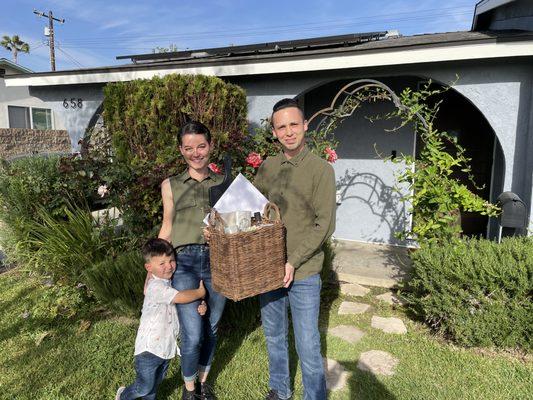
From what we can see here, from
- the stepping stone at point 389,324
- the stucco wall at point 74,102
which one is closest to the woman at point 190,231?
the stepping stone at point 389,324

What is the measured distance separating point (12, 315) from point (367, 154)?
560 cm

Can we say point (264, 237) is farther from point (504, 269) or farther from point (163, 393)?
point (504, 269)

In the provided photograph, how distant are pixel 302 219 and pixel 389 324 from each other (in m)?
2.26

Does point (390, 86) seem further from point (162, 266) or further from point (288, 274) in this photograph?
point (162, 266)

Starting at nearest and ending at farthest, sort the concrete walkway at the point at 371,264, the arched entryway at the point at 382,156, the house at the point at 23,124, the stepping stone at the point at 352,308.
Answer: the stepping stone at the point at 352,308, the concrete walkway at the point at 371,264, the arched entryway at the point at 382,156, the house at the point at 23,124

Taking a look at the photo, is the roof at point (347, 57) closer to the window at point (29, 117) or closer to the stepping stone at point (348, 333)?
the stepping stone at point (348, 333)

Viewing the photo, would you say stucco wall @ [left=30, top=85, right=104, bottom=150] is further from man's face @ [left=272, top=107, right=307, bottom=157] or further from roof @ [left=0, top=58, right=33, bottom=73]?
roof @ [left=0, top=58, right=33, bottom=73]

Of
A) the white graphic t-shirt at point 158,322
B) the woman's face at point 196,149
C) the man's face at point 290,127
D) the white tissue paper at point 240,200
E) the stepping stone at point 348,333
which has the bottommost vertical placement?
the stepping stone at point 348,333

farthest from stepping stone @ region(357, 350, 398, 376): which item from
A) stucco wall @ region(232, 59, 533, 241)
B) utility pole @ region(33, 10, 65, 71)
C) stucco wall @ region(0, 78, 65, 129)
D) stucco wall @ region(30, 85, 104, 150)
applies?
utility pole @ region(33, 10, 65, 71)

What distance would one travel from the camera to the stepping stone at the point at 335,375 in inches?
108

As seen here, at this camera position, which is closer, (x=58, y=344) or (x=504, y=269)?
(x=504, y=269)

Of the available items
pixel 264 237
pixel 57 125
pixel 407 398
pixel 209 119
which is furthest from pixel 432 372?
pixel 57 125

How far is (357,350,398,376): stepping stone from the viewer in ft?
9.58

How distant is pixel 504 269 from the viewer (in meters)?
2.98
